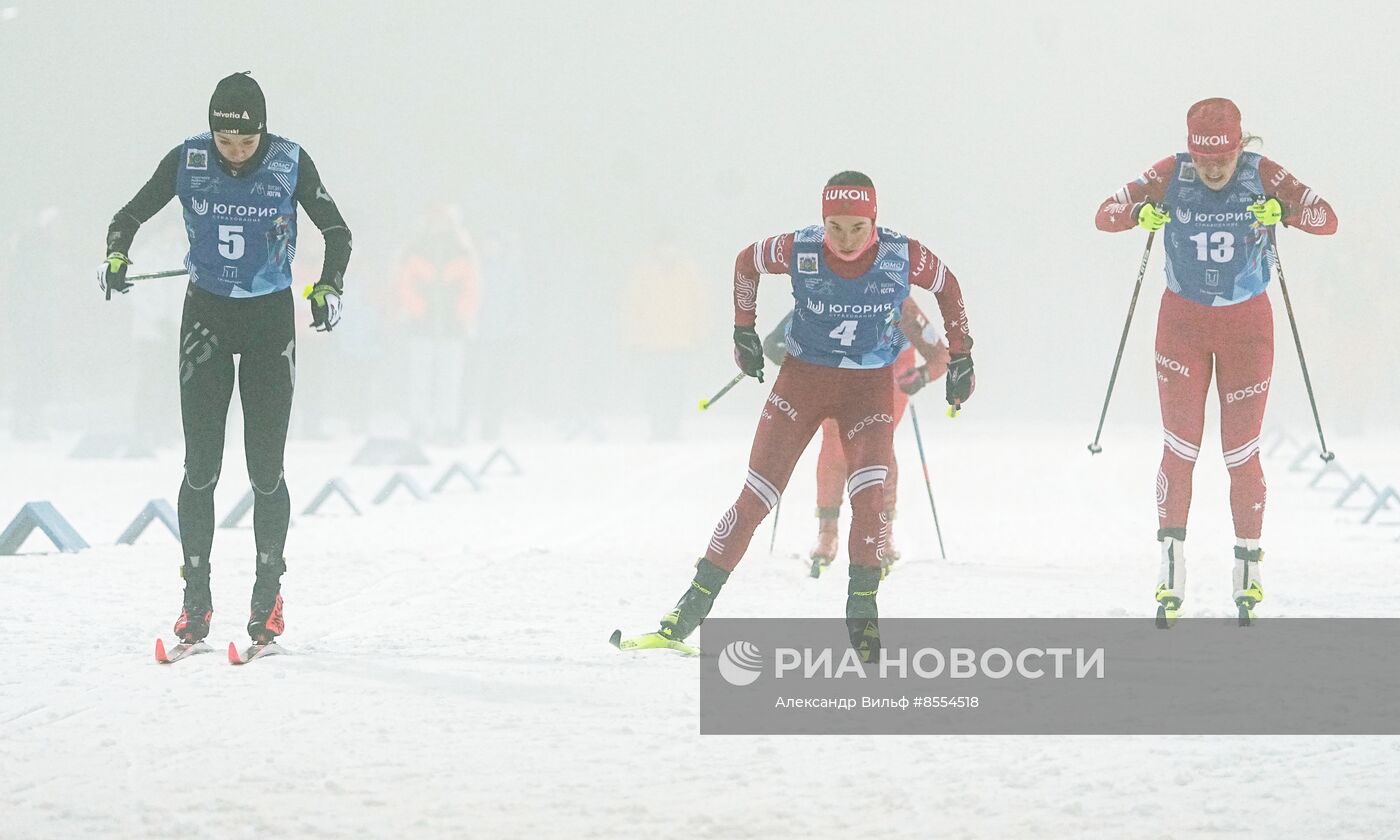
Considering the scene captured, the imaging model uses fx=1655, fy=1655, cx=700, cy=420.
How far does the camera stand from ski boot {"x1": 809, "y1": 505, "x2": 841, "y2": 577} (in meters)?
9.16

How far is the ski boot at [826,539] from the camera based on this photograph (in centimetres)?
916

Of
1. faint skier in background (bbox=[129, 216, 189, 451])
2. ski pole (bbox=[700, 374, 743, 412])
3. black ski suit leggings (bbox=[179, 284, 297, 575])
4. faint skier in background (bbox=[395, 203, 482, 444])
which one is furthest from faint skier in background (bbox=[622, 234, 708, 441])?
black ski suit leggings (bbox=[179, 284, 297, 575])

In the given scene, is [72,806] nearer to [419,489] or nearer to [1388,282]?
[419,489]

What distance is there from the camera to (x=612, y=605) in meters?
7.86

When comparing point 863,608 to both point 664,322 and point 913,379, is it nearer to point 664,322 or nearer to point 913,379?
point 913,379

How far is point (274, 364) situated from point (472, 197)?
110 ft

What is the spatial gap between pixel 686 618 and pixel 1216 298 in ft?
8.98

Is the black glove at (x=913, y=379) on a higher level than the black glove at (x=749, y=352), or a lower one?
lower

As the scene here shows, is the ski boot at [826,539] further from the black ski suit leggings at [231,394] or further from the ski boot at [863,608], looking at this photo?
the black ski suit leggings at [231,394]

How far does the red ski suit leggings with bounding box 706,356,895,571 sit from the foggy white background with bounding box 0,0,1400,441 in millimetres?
20766

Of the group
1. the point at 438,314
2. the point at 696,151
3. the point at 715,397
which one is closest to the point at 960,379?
the point at 715,397

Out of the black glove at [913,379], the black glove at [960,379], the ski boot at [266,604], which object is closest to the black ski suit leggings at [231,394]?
the ski boot at [266,604]

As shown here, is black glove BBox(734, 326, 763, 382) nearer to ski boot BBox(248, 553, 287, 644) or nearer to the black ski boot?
the black ski boot

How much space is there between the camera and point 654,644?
243 inches
